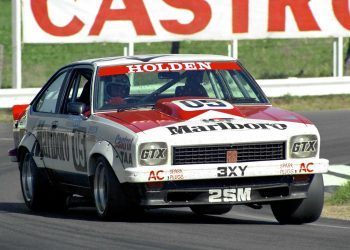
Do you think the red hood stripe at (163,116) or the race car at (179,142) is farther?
the red hood stripe at (163,116)

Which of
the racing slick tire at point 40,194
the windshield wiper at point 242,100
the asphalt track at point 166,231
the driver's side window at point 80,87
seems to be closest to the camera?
the asphalt track at point 166,231

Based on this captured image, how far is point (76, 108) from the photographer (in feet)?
40.1

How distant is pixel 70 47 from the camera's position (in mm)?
50625

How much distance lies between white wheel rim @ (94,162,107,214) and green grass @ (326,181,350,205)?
3.00 metres

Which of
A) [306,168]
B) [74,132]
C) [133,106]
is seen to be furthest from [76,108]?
[306,168]

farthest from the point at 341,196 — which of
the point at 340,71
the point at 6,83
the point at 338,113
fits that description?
the point at 6,83

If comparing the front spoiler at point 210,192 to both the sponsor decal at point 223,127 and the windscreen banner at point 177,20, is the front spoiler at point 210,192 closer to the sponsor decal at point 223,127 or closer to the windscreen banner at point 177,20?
the sponsor decal at point 223,127

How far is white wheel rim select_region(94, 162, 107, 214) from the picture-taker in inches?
456

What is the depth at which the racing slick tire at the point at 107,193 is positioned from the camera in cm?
1127

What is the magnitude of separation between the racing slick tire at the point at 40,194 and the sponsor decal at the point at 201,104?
1990 mm

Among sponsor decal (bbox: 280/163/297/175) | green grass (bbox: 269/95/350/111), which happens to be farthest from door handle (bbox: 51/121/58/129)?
green grass (bbox: 269/95/350/111)

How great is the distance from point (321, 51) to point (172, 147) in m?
38.3

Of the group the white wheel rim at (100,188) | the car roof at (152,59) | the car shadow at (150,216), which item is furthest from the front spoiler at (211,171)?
the car roof at (152,59)

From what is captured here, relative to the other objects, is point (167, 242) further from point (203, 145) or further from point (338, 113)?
point (338, 113)
